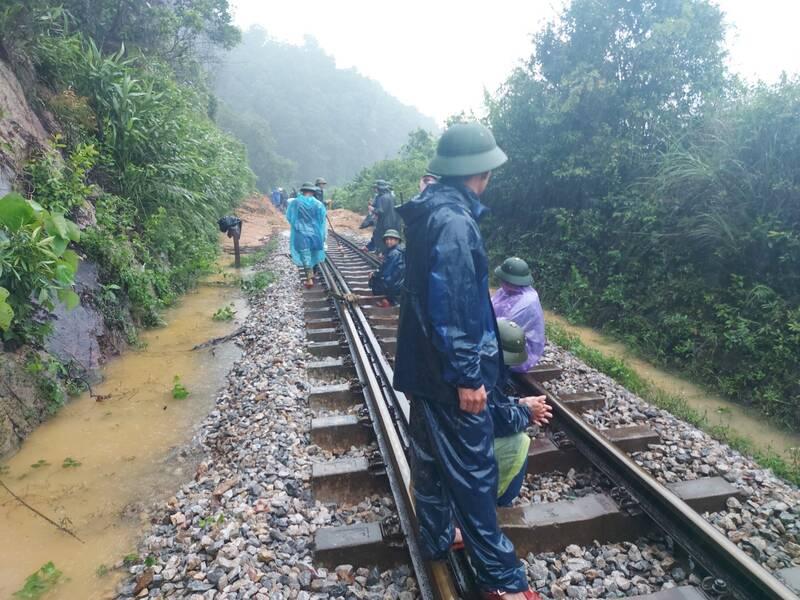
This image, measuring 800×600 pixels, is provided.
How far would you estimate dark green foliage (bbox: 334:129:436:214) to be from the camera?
22.8m

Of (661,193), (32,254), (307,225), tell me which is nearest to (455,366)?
(32,254)

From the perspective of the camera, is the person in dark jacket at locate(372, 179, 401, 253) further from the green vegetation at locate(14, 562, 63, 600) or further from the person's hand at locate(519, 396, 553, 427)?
the green vegetation at locate(14, 562, 63, 600)

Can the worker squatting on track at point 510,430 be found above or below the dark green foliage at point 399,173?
below

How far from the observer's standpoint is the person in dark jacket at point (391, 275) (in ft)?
22.4

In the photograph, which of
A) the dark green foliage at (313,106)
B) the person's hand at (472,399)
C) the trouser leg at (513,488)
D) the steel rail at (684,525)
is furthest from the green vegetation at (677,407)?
the dark green foliage at (313,106)

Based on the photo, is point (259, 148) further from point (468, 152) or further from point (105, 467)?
point (468, 152)

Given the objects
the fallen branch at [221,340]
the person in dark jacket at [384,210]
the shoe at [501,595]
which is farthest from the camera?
the person in dark jacket at [384,210]

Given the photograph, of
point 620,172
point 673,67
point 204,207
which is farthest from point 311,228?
point 673,67

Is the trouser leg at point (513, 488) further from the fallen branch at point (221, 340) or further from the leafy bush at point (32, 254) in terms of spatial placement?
the fallen branch at point (221, 340)

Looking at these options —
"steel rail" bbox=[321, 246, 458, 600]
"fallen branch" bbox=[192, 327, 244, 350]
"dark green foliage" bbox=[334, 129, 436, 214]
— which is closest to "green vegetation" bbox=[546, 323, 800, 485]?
"steel rail" bbox=[321, 246, 458, 600]

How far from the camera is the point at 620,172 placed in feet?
30.0

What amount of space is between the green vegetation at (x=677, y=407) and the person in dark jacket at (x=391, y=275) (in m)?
2.15

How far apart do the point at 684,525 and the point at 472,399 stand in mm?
1448

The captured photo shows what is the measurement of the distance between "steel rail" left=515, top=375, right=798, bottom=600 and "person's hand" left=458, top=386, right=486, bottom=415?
1354mm
